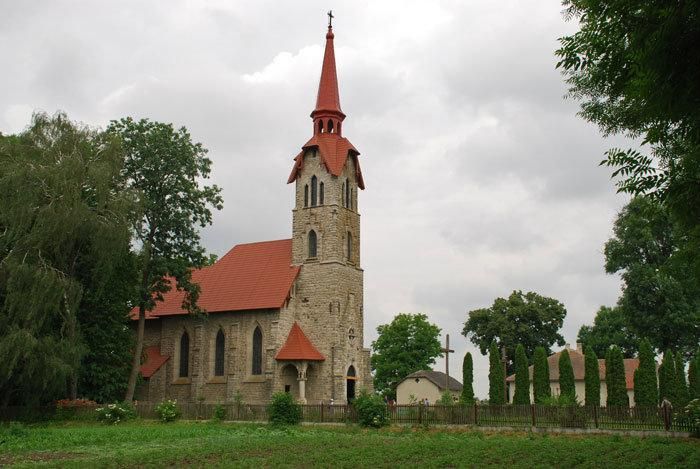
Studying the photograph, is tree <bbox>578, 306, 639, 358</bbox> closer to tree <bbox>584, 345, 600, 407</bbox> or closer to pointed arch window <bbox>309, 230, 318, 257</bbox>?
tree <bbox>584, 345, 600, 407</bbox>

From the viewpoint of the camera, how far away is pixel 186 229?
119ft

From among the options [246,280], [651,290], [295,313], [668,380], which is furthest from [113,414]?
[651,290]

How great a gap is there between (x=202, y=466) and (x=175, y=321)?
1096 inches

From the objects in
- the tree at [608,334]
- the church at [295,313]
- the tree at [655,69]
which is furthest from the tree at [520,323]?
the tree at [655,69]

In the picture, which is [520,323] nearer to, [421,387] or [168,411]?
[421,387]

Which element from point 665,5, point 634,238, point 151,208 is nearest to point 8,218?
point 151,208

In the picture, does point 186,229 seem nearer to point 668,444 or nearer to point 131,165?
point 131,165

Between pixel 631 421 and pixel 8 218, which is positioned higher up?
pixel 8 218

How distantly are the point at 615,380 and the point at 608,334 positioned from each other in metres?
27.6

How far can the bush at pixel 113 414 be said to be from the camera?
2942cm

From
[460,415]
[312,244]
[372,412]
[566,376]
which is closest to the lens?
[460,415]

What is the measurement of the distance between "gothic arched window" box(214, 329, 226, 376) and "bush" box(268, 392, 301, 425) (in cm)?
1157

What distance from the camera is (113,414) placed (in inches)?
1166

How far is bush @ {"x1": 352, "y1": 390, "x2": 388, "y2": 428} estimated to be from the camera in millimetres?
27438
